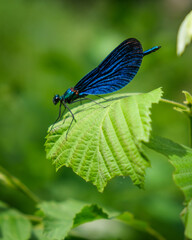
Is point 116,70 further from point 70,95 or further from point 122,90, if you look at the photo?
point 122,90

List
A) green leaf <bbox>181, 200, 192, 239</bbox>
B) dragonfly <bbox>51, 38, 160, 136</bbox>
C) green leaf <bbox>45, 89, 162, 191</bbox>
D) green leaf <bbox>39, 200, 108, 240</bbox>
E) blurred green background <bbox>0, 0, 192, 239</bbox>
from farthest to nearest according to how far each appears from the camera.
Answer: blurred green background <bbox>0, 0, 192, 239</bbox> < dragonfly <bbox>51, 38, 160, 136</bbox> < green leaf <bbox>39, 200, 108, 240</bbox> < green leaf <bbox>45, 89, 162, 191</bbox> < green leaf <bbox>181, 200, 192, 239</bbox>

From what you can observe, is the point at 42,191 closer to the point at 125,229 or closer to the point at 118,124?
the point at 125,229

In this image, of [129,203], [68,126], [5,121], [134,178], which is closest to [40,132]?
[5,121]

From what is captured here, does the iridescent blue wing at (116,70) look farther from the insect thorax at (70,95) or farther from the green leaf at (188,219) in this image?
the green leaf at (188,219)

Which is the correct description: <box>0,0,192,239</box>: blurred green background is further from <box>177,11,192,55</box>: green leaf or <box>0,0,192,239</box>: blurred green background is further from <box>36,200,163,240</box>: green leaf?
<box>177,11,192,55</box>: green leaf

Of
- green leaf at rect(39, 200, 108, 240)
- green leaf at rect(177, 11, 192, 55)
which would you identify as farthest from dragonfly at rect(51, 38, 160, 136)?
green leaf at rect(177, 11, 192, 55)
